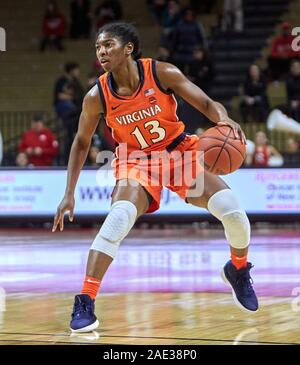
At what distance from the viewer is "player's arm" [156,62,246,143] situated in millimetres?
6230

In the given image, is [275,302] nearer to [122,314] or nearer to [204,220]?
[122,314]

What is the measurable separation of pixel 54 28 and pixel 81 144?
1629 cm

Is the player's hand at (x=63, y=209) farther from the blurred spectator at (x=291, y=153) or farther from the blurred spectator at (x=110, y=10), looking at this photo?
the blurred spectator at (x=110, y=10)

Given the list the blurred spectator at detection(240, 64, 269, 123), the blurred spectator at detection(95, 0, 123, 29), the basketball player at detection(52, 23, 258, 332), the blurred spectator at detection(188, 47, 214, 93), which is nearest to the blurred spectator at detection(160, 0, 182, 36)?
the blurred spectator at detection(95, 0, 123, 29)

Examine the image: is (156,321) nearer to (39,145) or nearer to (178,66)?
(39,145)

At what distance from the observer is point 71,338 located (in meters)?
5.68

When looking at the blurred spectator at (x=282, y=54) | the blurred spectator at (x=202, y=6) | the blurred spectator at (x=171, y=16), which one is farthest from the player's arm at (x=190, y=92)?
the blurred spectator at (x=202, y=6)

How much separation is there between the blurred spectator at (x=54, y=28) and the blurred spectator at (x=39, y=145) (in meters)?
5.97

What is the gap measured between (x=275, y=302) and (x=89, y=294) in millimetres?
1792

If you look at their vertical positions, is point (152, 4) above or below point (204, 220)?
above

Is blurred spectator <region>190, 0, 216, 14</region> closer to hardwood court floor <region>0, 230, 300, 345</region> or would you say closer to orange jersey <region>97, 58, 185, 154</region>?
hardwood court floor <region>0, 230, 300, 345</region>

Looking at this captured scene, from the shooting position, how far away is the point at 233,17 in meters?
20.6
